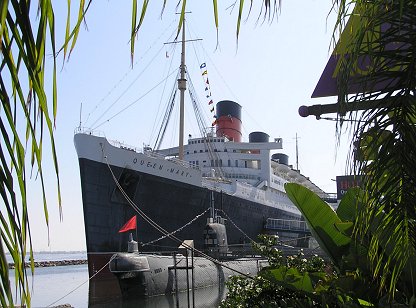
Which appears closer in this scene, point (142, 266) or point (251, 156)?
point (142, 266)

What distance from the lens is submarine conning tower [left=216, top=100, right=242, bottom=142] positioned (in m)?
39.0

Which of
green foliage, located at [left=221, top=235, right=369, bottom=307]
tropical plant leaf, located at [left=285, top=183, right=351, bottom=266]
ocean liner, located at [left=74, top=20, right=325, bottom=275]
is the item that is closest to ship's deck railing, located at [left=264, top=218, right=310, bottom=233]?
ocean liner, located at [left=74, top=20, right=325, bottom=275]

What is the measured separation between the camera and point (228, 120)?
39625 millimetres

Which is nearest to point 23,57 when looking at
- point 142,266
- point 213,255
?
point 142,266

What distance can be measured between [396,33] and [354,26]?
29cm

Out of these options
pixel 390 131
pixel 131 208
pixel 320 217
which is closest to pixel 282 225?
pixel 131 208

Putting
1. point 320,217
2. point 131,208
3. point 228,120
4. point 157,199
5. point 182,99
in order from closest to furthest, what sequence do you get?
point 320,217 < point 131,208 < point 157,199 < point 182,99 < point 228,120

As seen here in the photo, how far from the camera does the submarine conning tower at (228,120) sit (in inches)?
1535

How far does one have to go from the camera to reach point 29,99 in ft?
3.30

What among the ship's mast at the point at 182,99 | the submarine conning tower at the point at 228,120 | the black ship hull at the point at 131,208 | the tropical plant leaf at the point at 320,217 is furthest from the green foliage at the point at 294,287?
the submarine conning tower at the point at 228,120

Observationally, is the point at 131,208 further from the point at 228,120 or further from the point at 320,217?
the point at 228,120

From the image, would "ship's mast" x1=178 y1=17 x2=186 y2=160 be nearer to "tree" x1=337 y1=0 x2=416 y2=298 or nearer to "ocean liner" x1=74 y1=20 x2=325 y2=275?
"ocean liner" x1=74 y1=20 x2=325 y2=275

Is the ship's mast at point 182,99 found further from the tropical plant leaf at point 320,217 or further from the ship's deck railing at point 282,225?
the tropical plant leaf at point 320,217

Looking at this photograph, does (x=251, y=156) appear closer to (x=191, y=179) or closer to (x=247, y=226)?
(x=247, y=226)
